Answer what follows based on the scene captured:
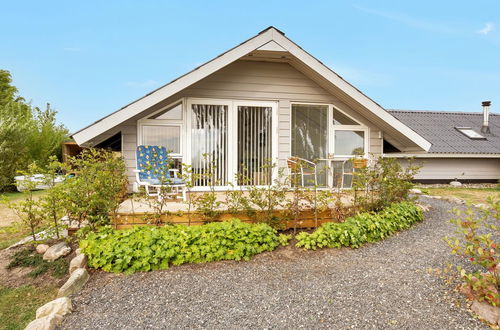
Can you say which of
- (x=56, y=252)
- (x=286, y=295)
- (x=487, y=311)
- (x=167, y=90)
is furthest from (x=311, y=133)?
(x=56, y=252)

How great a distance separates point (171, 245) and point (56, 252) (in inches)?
70.4

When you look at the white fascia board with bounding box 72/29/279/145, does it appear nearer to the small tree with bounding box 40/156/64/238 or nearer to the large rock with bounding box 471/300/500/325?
the small tree with bounding box 40/156/64/238

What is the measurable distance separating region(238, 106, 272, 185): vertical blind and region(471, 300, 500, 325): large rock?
460 centimetres

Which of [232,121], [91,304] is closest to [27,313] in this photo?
[91,304]

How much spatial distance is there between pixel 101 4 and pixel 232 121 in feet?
19.2

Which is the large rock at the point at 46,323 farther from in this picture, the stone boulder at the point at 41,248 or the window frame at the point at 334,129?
the window frame at the point at 334,129

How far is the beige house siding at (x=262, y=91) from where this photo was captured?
6.51 meters

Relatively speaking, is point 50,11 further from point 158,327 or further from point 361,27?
point 158,327

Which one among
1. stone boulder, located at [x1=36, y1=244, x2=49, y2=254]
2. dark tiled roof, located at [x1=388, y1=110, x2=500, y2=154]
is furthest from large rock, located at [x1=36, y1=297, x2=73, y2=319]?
dark tiled roof, located at [x1=388, y1=110, x2=500, y2=154]

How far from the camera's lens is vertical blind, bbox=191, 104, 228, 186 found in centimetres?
673

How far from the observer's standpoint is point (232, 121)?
6.83 m

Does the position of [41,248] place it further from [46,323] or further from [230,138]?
[230,138]

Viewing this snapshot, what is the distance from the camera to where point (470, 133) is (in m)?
15.0

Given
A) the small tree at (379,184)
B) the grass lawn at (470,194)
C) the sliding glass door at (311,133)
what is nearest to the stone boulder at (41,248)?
the small tree at (379,184)
